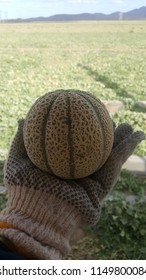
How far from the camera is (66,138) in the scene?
1.50m

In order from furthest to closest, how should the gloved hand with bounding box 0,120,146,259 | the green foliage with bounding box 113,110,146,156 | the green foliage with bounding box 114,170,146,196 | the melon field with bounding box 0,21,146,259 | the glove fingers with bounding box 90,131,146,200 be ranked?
the green foliage with bounding box 113,110,146,156, the green foliage with bounding box 114,170,146,196, the melon field with bounding box 0,21,146,259, the glove fingers with bounding box 90,131,146,200, the gloved hand with bounding box 0,120,146,259

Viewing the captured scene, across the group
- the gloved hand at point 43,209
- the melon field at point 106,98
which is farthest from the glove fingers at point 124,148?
the melon field at point 106,98

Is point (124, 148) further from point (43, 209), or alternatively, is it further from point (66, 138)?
point (43, 209)

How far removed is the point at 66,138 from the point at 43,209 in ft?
0.90

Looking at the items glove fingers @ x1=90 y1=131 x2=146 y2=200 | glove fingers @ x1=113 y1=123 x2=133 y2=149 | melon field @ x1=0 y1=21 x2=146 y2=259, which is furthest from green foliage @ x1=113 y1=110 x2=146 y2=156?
glove fingers @ x1=90 y1=131 x2=146 y2=200

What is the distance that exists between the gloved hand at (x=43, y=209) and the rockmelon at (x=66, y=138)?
5 cm

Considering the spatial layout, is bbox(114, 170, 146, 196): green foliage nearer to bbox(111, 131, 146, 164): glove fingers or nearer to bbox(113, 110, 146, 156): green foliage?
bbox(113, 110, 146, 156): green foliage

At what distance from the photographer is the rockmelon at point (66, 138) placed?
151 centimetres

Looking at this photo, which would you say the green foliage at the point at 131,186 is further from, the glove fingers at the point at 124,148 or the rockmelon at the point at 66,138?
the rockmelon at the point at 66,138

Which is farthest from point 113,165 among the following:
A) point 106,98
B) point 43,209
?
point 106,98

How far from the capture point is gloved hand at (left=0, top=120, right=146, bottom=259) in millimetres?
1455

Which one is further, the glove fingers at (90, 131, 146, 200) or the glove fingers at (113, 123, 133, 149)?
the glove fingers at (113, 123, 133, 149)

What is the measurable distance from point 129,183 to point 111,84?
24.1 ft

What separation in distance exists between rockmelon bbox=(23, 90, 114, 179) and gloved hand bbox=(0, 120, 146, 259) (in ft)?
0.17
